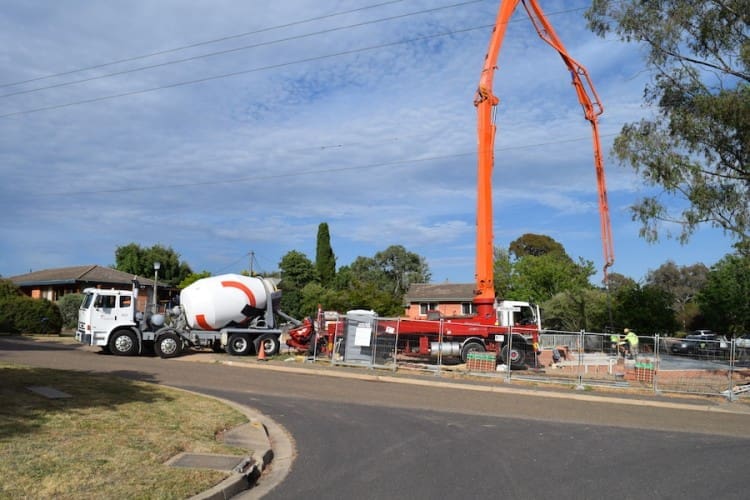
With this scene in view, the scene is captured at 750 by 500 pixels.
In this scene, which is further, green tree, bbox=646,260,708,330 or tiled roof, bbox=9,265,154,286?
green tree, bbox=646,260,708,330

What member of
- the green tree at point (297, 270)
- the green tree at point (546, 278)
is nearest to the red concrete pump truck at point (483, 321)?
the green tree at point (546, 278)

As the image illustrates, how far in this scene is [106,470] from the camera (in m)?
7.40

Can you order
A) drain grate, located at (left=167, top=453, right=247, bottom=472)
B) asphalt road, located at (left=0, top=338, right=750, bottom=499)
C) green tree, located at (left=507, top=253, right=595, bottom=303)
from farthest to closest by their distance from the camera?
green tree, located at (left=507, top=253, right=595, bottom=303) < drain grate, located at (left=167, top=453, right=247, bottom=472) < asphalt road, located at (left=0, top=338, right=750, bottom=499)

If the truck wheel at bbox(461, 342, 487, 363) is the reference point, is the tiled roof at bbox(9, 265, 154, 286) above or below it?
above

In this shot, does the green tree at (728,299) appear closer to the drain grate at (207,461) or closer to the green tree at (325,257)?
the green tree at (325,257)

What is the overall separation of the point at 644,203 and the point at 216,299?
Result: 638 inches

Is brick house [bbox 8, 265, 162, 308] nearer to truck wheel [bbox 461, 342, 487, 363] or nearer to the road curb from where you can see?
truck wheel [bbox 461, 342, 487, 363]

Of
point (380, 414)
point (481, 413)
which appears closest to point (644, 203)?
point (481, 413)

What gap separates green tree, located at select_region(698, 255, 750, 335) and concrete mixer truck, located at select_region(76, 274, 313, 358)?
1473 inches

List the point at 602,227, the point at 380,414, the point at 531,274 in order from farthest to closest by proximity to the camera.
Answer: the point at 531,274, the point at 602,227, the point at 380,414

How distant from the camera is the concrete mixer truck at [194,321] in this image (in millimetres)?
25844

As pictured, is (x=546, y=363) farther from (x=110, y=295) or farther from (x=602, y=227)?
(x=110, y=295)

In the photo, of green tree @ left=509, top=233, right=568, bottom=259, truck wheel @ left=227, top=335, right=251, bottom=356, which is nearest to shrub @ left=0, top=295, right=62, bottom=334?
truck wheel @ left=227, top=335, right=251, bottom=356

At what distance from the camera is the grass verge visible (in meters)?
6.84
